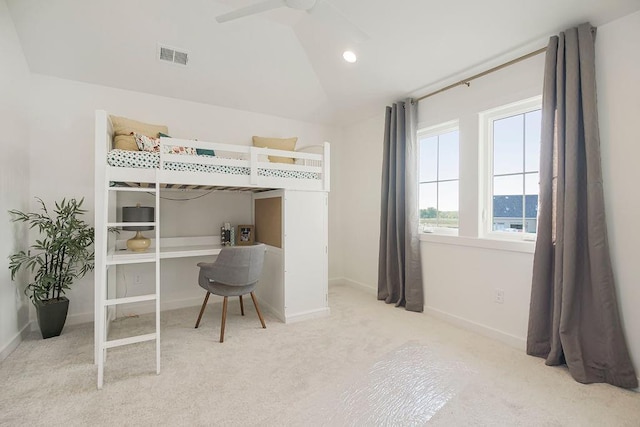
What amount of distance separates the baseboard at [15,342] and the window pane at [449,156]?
4.08 meters

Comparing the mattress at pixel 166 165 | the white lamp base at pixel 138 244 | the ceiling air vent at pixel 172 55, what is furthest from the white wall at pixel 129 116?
the mattress at pixel 166 165

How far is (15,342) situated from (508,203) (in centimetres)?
427

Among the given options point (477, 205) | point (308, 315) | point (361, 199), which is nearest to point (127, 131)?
point (308, 315)

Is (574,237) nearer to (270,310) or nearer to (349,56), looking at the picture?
(349,56)

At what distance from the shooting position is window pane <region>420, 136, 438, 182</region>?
3.44 meters

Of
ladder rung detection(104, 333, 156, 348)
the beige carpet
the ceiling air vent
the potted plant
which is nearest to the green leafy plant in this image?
the potted plant

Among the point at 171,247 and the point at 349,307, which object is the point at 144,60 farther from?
the point at 349,307

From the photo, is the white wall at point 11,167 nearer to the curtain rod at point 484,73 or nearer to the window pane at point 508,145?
the curtain rod at point 484,73

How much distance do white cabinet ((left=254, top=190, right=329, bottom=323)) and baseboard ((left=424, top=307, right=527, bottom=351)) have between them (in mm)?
1157

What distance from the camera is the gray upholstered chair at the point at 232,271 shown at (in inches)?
104

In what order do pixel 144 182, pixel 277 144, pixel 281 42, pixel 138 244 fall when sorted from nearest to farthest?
pixel 144 182 → pixel 138 244 → pixel 281 42 → pixel 277 144

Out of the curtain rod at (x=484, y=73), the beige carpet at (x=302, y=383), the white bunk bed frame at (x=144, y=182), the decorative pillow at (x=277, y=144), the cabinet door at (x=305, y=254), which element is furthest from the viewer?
the decorative pillow at (x=277, y=144)

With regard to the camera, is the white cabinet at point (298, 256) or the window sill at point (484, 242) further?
the white cabinet at point (298, 256)

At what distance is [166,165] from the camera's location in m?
2.45
